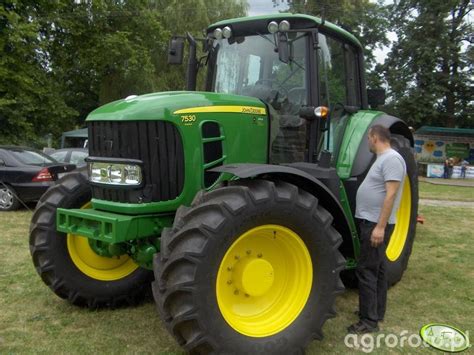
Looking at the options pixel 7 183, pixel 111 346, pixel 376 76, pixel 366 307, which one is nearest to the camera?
pixel 111 346

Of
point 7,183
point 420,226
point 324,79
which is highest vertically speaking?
point 324,79

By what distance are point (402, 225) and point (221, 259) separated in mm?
3297

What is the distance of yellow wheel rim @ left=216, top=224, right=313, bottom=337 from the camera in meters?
3.70

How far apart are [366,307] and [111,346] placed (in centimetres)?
213

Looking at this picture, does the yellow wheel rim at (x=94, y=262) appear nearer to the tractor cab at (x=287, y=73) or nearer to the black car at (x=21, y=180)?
the tractor cab at (x=287, y=73)

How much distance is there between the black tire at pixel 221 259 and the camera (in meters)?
3.35

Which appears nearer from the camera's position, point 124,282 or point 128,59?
point 124,282

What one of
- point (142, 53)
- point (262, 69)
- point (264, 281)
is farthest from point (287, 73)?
point (142, 53)

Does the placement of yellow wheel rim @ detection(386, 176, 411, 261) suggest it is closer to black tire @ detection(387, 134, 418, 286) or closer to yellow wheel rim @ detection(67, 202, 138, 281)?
black tire @ detection(387, 134, 418, 286)

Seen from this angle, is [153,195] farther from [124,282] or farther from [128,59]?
[128,59]

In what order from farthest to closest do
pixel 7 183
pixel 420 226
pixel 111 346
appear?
pixel 7 183 < pixel 420 226 < pixel 111 346

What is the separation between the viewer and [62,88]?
22969 mm

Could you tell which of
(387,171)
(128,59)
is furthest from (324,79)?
(128,59)

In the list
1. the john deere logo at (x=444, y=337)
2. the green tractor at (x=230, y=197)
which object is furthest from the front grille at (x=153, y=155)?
the john deere logo at (x=444, y=337)
